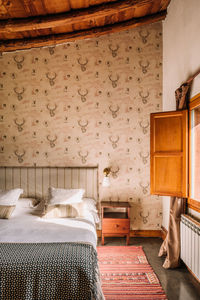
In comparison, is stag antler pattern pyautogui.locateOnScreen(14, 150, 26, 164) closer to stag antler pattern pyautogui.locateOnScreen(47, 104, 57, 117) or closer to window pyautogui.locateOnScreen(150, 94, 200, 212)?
stag antler pattern pyautogui.locateOnScreen(47, 104, 57, 117)

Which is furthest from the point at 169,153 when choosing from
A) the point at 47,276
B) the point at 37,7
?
the point at 37,7

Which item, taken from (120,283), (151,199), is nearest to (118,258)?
(120,283)

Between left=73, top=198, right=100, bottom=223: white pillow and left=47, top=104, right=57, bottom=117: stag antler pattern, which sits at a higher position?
A: left=47, top=104, right=57, bottom=117: stag antler pattern

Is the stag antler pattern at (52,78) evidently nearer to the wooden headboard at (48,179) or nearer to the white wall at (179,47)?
the wooden headboard at (48,179)

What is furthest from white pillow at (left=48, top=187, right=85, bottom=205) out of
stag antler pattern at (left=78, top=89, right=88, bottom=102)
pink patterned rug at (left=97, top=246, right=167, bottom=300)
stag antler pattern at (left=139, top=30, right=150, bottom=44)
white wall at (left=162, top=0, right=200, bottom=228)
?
stag antler pattern at (left=139, top=30, right=150, bottom=44)

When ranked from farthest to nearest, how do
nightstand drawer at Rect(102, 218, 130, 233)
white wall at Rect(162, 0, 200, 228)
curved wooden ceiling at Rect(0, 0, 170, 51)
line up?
nightstand drawer at Rect(102, 218, 130, 233)
curved wooden ceiling at Rect(0, 0, 170, 51)
white wall at Rect(162, 0, 200, 228)

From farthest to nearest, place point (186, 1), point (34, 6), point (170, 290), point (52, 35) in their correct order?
point (52, 35)
point (34, 6)
point (186, 1)
point (170, 290)

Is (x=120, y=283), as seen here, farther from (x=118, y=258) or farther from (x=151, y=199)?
(x=151, y=199)

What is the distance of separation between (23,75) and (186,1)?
272cm

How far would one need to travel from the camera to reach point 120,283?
2.57 metres

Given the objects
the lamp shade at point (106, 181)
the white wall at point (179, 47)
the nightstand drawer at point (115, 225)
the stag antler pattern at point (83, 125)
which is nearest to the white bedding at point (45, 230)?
the nightstand drawer at point (115, 225)

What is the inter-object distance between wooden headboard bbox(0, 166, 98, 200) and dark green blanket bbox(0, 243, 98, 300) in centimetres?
189

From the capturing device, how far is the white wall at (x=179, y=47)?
261cm

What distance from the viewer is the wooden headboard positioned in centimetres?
385
